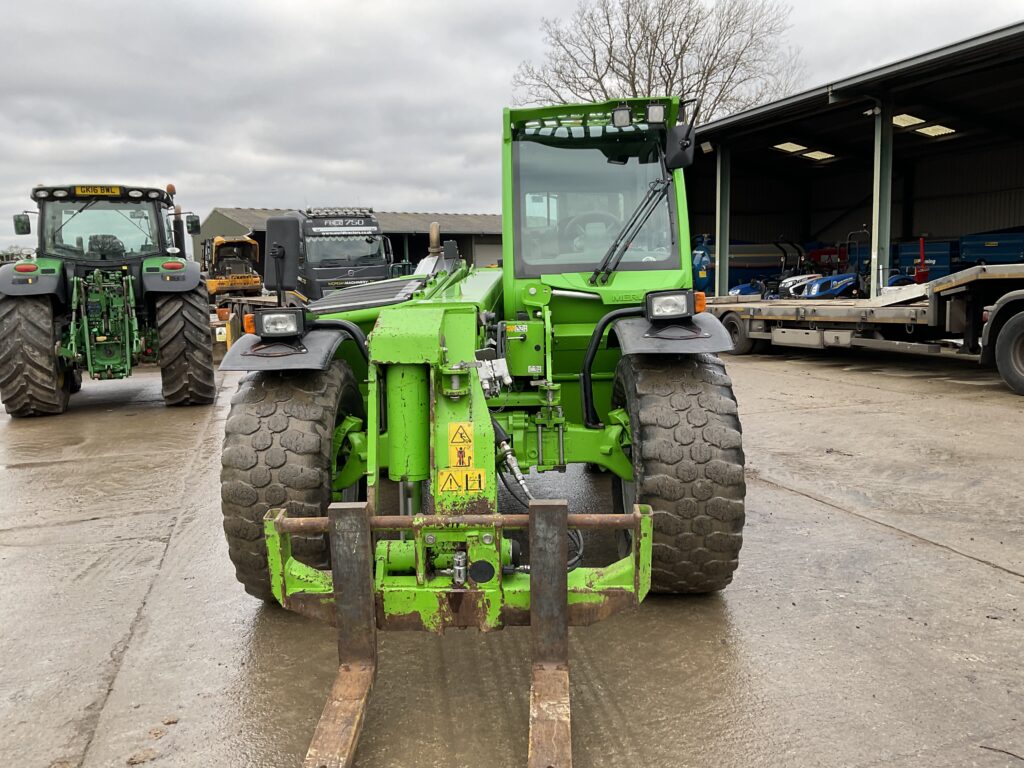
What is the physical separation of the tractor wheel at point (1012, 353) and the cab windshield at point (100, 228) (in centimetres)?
1029

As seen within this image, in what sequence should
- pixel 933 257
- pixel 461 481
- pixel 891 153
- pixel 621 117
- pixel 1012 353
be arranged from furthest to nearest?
pixel 933 257
pixel 891 153
pixel 1012 353
pixel 621 117
pixel 461 481

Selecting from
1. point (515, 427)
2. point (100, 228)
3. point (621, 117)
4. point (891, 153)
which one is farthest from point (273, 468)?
point (891, 153)

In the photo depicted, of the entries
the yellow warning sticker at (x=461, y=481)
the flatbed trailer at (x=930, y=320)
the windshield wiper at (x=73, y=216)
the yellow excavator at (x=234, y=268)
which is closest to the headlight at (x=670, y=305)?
the yellow warning sticker at (x=461, y=481)

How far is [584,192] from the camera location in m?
4.55

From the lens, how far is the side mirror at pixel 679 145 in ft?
13.9

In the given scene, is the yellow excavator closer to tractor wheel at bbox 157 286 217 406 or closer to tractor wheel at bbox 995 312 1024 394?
tractor wheel at bbox 157 286 217 406

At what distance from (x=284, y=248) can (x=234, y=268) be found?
25.5 m

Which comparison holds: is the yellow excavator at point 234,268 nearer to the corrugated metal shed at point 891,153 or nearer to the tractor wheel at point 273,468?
the corrugated metal shed at point 891,153

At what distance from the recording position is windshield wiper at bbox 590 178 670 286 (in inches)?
174

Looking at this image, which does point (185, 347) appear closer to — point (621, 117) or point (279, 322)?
point (279, 322)

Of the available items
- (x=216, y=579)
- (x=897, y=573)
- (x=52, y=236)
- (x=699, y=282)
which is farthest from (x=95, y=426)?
(x=699, y=282)

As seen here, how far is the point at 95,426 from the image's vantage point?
29.2 feet

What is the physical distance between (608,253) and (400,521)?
220cm

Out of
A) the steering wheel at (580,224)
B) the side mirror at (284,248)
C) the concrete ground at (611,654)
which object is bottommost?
the concrete ground at (611,654)
